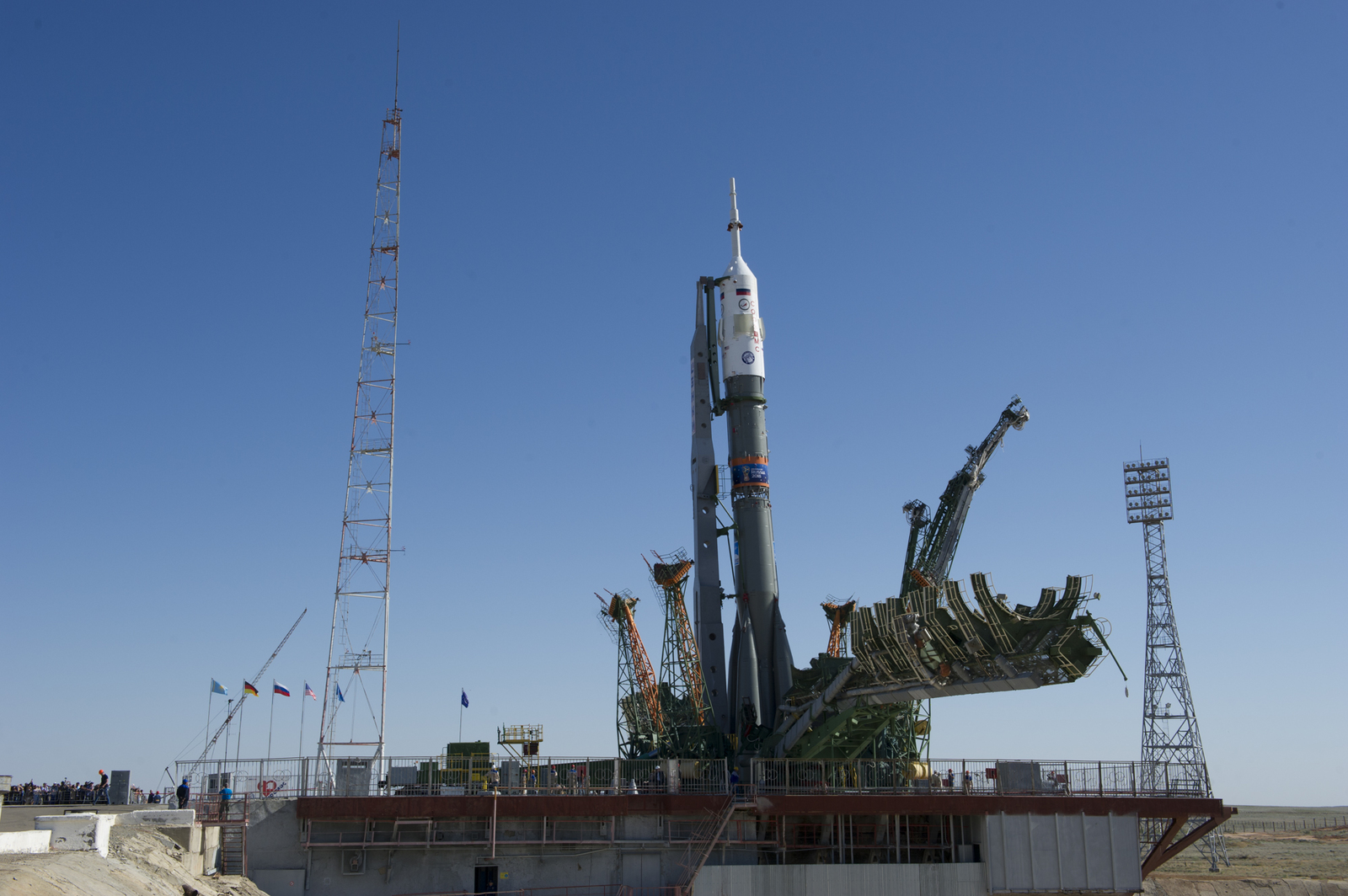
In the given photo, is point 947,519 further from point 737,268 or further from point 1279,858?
point 1279,858

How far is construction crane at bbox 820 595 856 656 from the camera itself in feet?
183

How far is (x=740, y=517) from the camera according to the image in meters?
51.3

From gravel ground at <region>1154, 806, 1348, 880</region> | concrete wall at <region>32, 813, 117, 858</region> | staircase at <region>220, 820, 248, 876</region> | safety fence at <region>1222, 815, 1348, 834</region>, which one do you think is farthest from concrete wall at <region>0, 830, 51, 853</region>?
safety fence at <region>1222, 815, 1348, 834</region>

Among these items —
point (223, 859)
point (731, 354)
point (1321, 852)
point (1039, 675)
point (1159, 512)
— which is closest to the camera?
point (1039, 675)

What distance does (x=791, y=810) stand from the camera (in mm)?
37375

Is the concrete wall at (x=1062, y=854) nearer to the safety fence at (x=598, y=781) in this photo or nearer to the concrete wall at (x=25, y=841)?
the safety fence at (x=598, y=781)

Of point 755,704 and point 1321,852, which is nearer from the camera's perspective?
point 755,704

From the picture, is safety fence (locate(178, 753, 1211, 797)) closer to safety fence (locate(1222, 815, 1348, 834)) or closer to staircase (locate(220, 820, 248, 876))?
staircase (locate(220, 820, 248, 876))

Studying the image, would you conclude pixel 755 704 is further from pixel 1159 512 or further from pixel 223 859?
pixel 1159 512

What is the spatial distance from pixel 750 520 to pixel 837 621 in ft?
30.8

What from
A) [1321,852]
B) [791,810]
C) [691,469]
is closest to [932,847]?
[791,810]

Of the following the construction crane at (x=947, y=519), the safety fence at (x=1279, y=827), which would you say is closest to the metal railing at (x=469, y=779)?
the construction crane at (x=947, y=519)

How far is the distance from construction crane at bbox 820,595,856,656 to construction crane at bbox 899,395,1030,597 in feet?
9.14

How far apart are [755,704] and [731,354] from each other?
1624 cm
